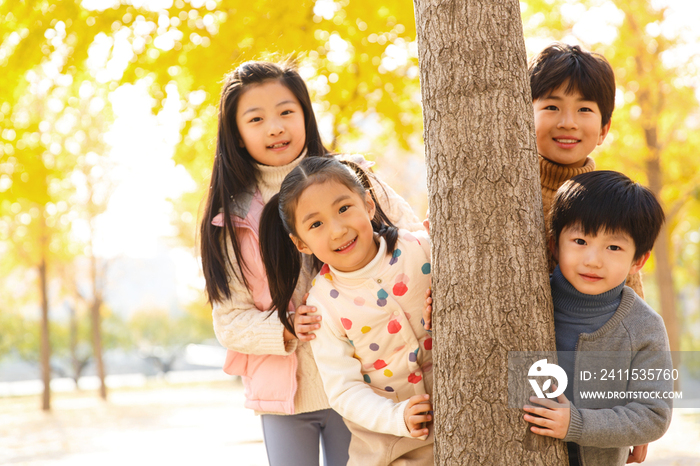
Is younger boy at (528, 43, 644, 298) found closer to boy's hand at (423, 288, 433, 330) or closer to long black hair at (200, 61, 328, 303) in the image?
boy's hand at (423, 288, 433, 330)

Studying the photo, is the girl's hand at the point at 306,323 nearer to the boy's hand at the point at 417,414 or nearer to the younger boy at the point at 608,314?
the boy's hand at the point at 417,414

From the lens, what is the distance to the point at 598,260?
189cm

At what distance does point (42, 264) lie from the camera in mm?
12047

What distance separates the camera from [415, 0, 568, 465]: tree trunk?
68.1 inches

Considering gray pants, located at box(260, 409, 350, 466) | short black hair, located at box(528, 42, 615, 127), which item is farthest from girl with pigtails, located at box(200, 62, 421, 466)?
short black hair, located at box(528, 42, 615, 127)

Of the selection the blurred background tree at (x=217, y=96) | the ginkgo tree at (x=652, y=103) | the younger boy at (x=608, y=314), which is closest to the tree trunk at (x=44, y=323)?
the blurred background tree at (x=217, y=96)

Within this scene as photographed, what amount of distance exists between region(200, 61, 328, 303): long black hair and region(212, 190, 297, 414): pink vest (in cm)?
5

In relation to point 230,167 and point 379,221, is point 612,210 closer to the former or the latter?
point 379,221

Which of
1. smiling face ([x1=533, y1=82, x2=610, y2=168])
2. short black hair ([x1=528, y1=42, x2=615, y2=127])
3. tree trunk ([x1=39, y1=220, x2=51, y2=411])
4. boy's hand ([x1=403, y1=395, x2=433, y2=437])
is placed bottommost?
tree trunk ([x1=39, y1=220, x2=51, y2=411])

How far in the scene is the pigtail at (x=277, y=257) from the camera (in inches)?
90.0

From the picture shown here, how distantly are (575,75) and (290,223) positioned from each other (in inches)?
51.0

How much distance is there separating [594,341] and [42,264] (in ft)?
40.3

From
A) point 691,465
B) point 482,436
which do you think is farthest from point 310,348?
point 691,465

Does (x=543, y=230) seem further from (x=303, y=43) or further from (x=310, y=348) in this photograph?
(x=303, y=43)
